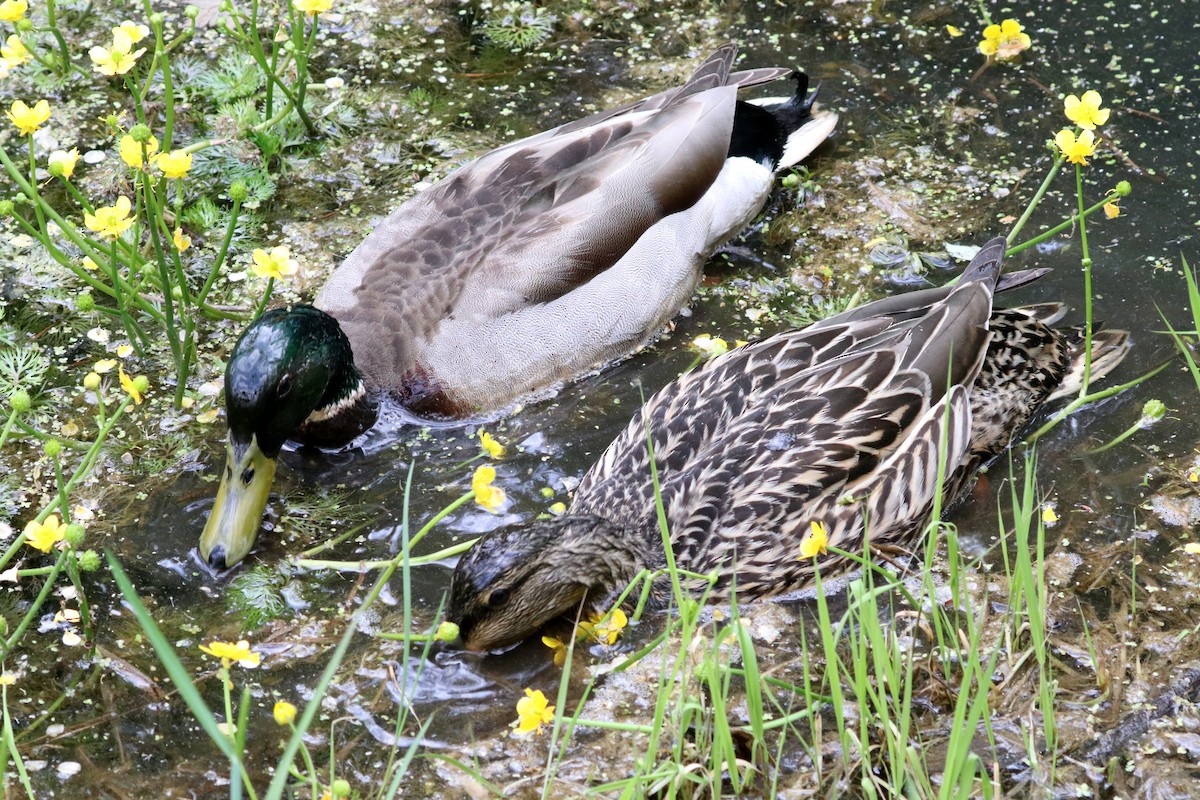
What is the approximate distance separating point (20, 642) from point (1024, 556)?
9.96ft

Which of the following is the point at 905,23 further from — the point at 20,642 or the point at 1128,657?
the point at 20,642

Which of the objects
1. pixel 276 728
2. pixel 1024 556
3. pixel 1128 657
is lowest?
pixel 1128 657

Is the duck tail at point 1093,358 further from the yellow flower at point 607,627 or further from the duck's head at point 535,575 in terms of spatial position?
the yellow flower at point 607,627

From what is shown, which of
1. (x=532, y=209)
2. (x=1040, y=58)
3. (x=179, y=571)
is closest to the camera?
(x=179, y=571)

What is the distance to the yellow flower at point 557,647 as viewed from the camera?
4.00 meters

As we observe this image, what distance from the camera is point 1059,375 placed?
4789 mm

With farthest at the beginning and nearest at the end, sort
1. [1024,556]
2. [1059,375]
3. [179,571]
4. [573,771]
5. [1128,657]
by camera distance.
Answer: [1059,375]
[179,571]
[1128,657]
[573,771]
[1024,556]

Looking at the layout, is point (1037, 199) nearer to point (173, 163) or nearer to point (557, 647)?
point (557, 647)

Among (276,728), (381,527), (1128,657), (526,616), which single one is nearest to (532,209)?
(381,527)

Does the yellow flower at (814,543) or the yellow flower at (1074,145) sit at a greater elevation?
the yellow flower at (1074,145)

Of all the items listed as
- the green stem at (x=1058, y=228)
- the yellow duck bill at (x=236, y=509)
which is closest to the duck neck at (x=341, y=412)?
the yellow duck bill at (x=236, y=509)

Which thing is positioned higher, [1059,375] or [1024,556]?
[1024,556]

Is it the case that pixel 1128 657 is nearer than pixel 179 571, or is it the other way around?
pixel 1128 657

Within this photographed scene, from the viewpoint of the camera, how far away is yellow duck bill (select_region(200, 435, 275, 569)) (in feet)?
14.3
